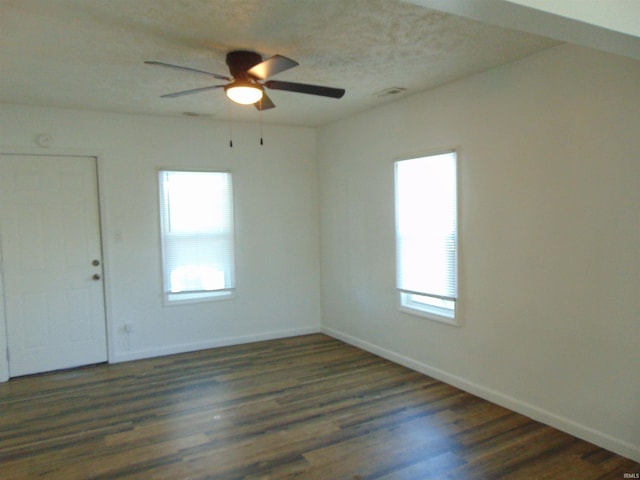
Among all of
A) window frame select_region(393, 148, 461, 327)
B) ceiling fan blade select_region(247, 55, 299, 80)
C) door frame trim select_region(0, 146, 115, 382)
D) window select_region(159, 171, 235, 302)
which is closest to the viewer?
ceiling fan blade select_region(247, 55, 299, 80)

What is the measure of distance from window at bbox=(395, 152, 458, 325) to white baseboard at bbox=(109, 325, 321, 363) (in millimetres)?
1783

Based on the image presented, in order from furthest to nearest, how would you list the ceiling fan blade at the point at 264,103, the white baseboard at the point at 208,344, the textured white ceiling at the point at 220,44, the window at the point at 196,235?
the window at the point at 196,235 → the white baseboard at the point at 208,344 → the ceiling fan blade at the point at 264,103 → the textured white ceiling at the point at 220,44

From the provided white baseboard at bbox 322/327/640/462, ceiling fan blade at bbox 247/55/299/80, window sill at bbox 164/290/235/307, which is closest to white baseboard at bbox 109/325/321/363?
window sill at bbox 164/290/235/307

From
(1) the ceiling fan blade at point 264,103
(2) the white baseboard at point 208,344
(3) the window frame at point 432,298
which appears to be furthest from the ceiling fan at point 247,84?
(2) the white baseboard at point 208,344

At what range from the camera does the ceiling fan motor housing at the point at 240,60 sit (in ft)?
9.69

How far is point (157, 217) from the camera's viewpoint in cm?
489

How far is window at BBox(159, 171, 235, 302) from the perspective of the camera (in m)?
4.96

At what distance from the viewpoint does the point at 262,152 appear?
214 inches

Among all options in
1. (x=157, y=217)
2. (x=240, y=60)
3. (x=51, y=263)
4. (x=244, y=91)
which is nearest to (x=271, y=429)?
(x=244, y=91)

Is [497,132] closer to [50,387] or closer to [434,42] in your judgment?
[434,42]

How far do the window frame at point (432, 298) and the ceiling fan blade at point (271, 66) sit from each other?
5.85 ft

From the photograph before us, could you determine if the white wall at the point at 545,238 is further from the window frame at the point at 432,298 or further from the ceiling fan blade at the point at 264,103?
the ceiling fan blade at the point at 264,103

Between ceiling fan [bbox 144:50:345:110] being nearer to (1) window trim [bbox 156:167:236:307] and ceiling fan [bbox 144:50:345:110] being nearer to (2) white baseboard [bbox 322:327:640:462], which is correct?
(1) window trim [bbox 156:167:236:307]

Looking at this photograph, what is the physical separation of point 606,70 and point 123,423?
4.10m
